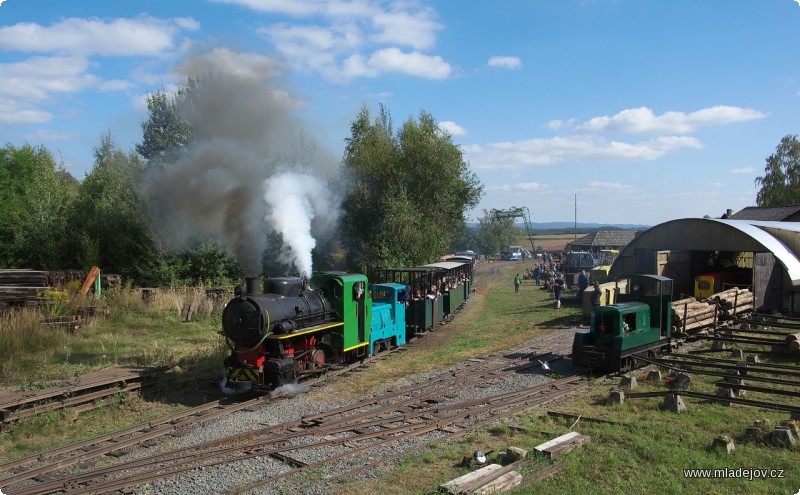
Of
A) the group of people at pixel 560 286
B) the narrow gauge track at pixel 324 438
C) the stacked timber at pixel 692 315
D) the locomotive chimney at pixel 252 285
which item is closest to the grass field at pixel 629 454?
the narrow gauge track at pixel 324 438

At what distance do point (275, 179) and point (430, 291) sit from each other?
7562 millimetres

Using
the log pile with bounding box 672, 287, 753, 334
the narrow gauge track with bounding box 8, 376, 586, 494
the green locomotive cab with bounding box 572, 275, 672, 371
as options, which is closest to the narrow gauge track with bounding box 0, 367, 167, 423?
the narrow gauge track with bounding box 8, 376, 586, 494

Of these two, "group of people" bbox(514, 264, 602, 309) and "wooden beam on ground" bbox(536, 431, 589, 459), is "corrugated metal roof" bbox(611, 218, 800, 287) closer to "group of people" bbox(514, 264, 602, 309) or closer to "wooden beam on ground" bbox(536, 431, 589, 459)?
"group of people" bbox(514, 264, 602, 309)

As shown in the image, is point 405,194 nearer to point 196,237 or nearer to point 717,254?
point 196,237

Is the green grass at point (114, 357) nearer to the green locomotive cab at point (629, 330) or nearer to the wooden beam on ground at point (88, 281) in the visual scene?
the wooden beam on ground at point (88, 281)

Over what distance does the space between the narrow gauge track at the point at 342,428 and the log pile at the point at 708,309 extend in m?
5.47

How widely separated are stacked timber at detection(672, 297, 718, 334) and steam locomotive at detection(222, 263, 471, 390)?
7998 millimetres

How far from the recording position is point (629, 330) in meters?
13.2

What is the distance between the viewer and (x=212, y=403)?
1059 cm

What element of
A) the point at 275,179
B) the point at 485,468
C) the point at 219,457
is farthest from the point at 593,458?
the point at 275,179

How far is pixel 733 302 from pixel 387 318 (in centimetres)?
1199

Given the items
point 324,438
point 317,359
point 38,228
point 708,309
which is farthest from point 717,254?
point 38,228

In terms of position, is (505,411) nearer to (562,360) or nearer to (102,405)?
(562,360)

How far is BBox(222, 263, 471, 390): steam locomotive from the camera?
1109 centimetres
